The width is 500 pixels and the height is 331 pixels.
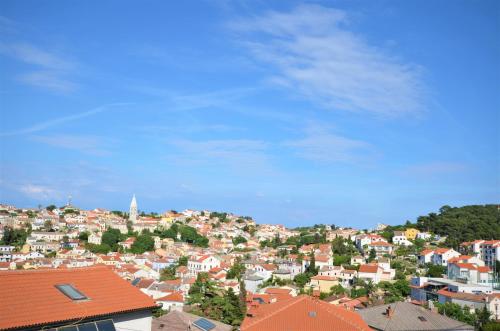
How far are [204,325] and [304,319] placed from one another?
4125mm

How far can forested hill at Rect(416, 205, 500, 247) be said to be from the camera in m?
83.4

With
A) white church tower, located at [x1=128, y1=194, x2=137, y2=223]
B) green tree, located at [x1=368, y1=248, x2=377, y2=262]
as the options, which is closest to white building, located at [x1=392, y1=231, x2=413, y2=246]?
green tree, located at [x1=368, y1=248, x2=377, y2=262]

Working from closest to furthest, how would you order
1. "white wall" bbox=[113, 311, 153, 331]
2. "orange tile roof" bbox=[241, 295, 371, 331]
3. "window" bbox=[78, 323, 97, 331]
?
"window" bbox=[78, 323, 97, 331]
"white wall" bbox=[113, 311, 153, 331]
"orange tile roof" bbox=[241, 295, 371, 331]

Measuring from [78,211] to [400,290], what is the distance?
103191mm

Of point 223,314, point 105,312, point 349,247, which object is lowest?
point 223,314

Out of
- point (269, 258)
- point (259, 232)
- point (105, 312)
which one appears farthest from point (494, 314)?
point (259, 232)

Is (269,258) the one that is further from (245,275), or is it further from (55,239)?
(55,239)

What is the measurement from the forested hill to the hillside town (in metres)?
2.92

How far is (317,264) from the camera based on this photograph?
212 feet

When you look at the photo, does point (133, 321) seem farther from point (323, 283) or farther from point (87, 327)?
point (323, 283)

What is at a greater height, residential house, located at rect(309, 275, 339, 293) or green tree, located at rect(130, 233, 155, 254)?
green tree, located at rect(130, 233, 155, 254)

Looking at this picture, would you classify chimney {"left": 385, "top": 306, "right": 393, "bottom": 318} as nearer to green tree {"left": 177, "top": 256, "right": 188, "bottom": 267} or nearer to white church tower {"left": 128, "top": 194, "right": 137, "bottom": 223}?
green tree {"left": 177, "top": 256, "right": 188, "bottom": 267}

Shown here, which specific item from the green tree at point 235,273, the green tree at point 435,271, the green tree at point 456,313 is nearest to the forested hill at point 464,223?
the green tree at point 435,271

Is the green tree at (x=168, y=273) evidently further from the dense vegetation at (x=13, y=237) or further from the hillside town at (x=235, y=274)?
the dense vegetation at (x=13, y=237)
